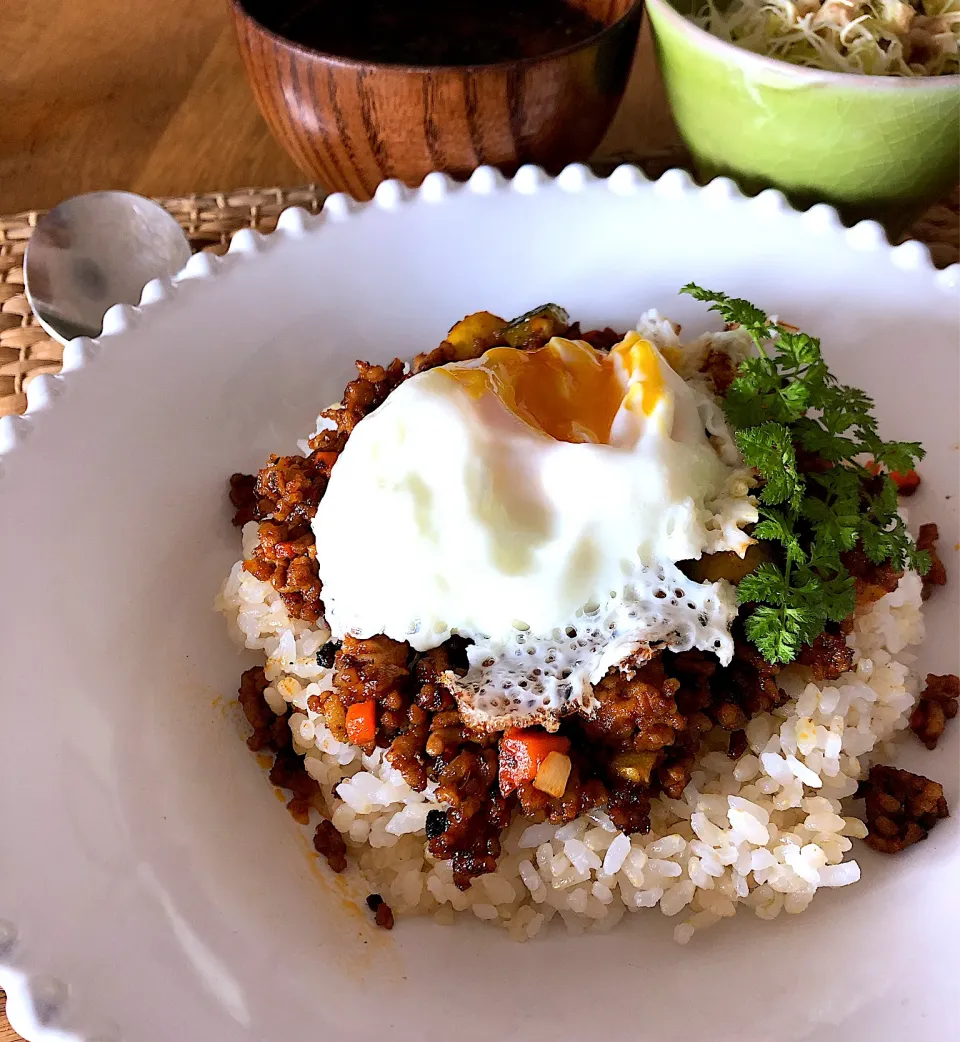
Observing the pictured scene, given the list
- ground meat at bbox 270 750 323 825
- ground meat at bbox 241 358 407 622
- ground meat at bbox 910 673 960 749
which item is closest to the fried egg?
ground meat at bbox 241 358 407 622

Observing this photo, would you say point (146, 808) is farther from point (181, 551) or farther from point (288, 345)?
point (288, 345)

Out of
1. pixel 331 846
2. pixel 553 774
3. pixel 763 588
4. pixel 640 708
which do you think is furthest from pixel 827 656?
pixel 331 846

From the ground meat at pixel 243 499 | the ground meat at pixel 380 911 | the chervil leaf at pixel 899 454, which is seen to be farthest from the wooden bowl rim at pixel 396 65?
the ground meat at pixel 380 911

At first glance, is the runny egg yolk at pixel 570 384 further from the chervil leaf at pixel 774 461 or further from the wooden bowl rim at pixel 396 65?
the wooden bowl rim at pixel 396 65

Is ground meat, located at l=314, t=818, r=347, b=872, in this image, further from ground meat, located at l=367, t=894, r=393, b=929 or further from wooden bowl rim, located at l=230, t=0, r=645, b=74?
wooden bowl rim, located at l=230, t=0, r=645, b=74

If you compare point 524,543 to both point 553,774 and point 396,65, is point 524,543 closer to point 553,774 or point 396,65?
point 553,774

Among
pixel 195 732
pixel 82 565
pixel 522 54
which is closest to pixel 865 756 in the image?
pixel 195 732
